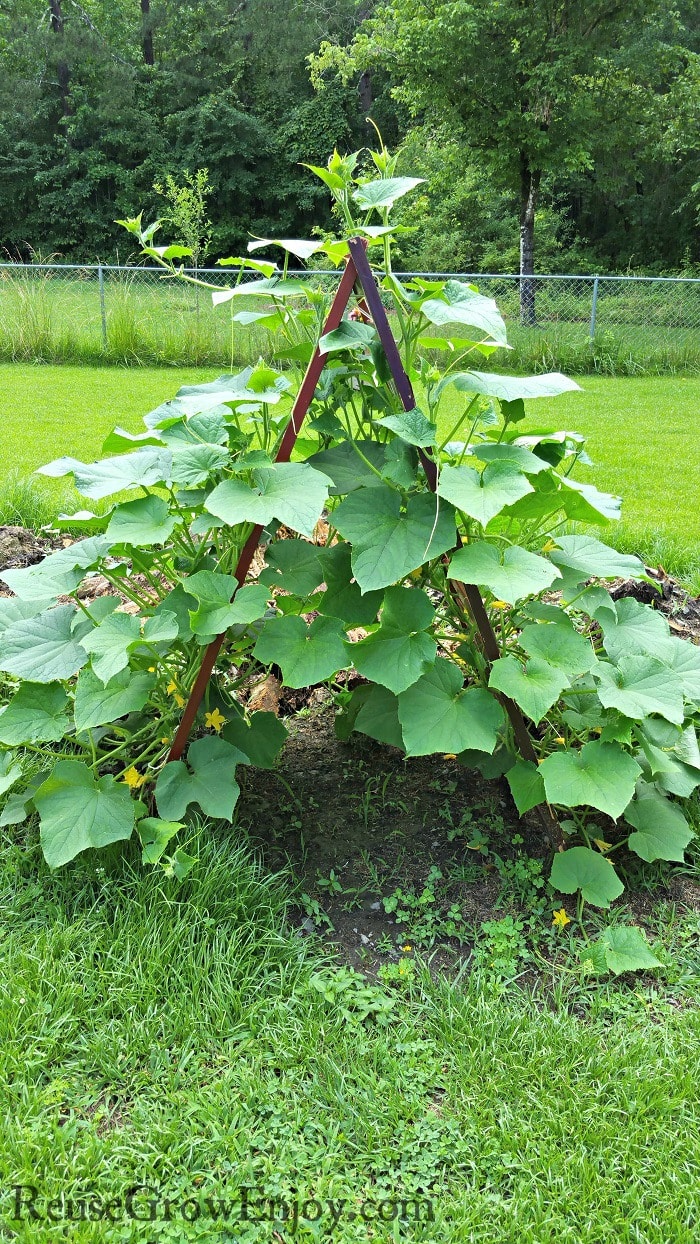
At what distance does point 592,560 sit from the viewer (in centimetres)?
192

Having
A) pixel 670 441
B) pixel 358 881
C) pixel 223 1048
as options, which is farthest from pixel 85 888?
pixel 670 441

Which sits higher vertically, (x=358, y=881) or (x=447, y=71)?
(x=447, y=71)

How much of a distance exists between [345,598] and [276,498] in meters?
0.33

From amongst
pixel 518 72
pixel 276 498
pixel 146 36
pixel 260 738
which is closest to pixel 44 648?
pixel 260 738

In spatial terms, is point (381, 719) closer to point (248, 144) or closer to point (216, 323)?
point (216, 323)

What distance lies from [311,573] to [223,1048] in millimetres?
920

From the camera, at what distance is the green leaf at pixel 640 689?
5.58ft

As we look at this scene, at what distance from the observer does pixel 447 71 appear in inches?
529

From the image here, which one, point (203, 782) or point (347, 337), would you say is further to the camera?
point (203, 782)

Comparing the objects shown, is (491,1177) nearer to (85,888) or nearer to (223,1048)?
(223,1048)

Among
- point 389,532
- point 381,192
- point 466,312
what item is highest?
point 381,192

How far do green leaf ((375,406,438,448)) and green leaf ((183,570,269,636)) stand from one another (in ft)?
1.30

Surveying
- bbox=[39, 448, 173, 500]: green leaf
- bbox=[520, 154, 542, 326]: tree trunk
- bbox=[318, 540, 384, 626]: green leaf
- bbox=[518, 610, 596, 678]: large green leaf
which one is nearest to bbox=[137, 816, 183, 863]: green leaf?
bbox=[318, 540, 384, 626]: green leaf

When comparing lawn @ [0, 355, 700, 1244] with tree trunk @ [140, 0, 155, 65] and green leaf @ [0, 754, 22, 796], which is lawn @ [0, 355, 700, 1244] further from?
tree trunk @ [140, 0, 155, 65]
